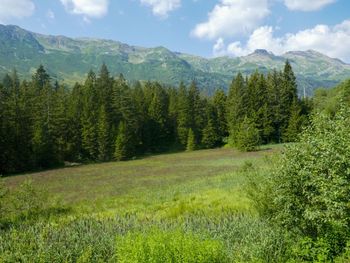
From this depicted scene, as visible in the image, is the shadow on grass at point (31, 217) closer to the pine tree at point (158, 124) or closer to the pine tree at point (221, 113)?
the pine tree at point (158, 124)

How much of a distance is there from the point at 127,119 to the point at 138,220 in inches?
2443

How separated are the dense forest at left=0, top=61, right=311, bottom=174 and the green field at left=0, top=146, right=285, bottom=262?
56.0ft

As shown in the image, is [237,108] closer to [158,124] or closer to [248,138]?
[248,138]

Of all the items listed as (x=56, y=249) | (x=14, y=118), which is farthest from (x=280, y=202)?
(x=14, y=118)

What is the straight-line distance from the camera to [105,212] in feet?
97.7

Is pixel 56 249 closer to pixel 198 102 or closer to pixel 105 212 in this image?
pixel 105 212

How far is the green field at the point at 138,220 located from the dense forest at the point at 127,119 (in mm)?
17069

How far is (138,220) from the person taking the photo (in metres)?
26.0

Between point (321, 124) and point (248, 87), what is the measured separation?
8099 centimetres

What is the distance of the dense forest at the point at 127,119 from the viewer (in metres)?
69.4

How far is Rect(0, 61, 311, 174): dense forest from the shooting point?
69.4m

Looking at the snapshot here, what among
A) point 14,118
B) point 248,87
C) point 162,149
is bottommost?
point 162,149

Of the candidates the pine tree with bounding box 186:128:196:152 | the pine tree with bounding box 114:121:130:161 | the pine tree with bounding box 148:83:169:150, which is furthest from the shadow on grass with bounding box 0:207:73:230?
the pine tree with bounding box 148:83:169:150

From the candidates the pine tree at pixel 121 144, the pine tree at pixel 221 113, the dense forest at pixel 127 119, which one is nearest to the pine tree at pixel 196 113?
the dense forest at pixel 127 119
